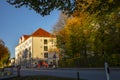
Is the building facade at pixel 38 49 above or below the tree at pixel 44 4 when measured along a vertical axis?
above

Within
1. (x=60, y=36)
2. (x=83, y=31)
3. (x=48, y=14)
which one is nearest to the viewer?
(x=48, y=14)

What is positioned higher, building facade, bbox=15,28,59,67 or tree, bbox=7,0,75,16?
building facade, bbox=15,28,59,67

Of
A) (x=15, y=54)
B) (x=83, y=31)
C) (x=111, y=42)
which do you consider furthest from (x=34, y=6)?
(x=15, y=54)

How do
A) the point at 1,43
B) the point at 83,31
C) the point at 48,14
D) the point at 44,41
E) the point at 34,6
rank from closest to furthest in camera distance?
the point at 34,6, the point at 48,14, the point at 83,31, the point at 1,43, the point at 44,41

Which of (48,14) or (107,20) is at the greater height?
(107,20)

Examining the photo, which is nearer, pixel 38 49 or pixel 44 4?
pixel 44 4

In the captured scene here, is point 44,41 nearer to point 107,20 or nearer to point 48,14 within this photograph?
point 107,20

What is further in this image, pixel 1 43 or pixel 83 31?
pixel 1 43

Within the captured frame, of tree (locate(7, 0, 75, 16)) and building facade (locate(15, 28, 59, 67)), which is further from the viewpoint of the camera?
building facade (locate(15, 28, 59, 67))

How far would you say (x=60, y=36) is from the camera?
6244 centimetres

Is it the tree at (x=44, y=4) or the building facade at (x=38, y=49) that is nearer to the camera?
the tree at (x=44, y=4)

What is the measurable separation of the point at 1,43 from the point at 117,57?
35.0 meters

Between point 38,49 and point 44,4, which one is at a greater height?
point 38,49

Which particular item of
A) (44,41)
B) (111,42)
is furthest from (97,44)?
(44,41)
